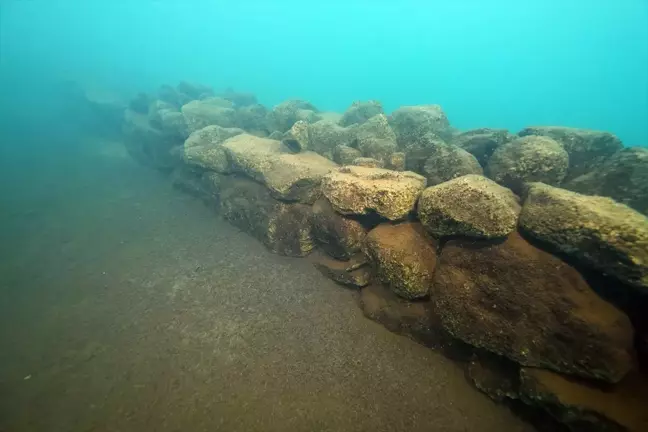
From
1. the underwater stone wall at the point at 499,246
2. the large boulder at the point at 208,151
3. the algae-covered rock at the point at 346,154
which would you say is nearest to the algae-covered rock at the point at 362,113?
the underwater stone wall at the point at 499,246

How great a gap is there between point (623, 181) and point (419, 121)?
7.54 meters

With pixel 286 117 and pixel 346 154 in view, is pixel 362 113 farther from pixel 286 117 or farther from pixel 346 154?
pixel 346 154

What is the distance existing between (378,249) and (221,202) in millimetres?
7197

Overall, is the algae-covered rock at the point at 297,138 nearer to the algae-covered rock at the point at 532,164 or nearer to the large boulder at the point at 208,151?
the large boulder at the point at 208,151

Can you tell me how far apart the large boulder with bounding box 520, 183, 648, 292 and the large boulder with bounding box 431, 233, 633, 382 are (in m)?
0.47

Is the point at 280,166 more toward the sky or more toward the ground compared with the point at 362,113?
→ more toward the ground

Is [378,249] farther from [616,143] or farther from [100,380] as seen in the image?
[616,143]

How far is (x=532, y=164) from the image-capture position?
7273 millimetres

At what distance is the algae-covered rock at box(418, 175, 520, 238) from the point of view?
572cm

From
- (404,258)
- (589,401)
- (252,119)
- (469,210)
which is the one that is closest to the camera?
(589,401)

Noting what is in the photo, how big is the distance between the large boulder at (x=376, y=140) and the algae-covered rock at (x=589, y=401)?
674 centimetres

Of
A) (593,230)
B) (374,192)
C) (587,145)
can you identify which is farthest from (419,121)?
(593,230)

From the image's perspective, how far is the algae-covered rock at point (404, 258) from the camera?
664cm

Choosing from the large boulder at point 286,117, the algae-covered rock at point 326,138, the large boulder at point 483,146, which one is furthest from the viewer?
the large boulder at point 286,117
